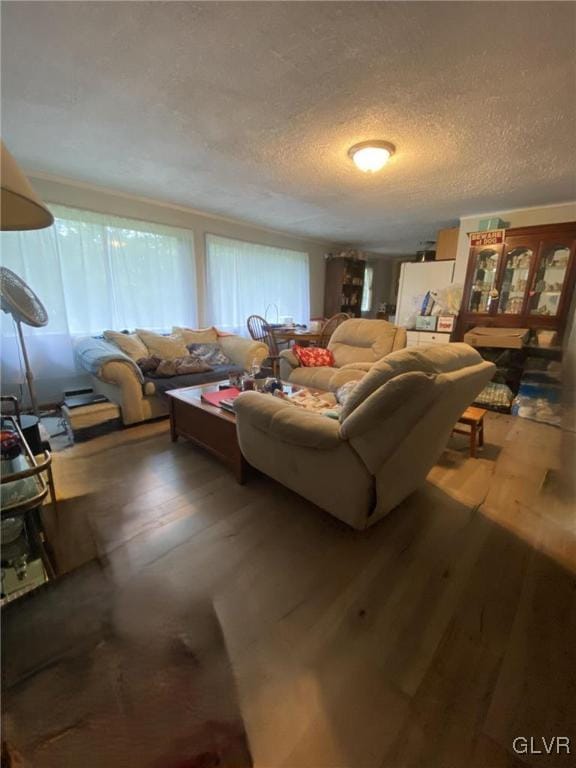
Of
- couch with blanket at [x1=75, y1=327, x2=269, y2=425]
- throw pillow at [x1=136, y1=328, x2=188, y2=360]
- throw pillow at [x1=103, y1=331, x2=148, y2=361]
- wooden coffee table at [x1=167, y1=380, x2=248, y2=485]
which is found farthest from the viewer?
throw pillow at [x1=136, y1=328, x2=188, y2=360]

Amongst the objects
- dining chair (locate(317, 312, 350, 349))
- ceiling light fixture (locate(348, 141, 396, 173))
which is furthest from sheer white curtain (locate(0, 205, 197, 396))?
ceiling light fixture (locate(348, 141, 396, 173))

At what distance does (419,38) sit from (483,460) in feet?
7.90

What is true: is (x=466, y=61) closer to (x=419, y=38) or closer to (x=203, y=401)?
(x=419, y=38)

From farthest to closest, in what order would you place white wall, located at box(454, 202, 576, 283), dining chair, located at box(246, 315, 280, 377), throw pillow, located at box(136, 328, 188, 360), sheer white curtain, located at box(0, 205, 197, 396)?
dining chair, located at box(246, 315, 280, 377) < throw pillow, located at box(136, 328, 188, 360) < white wall, located at box(454, 202, 576, 283) < sheer white curtain, located at box(0, 205, 197, 396)

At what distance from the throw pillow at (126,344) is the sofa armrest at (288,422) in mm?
2018

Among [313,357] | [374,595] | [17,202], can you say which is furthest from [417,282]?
[17,202]

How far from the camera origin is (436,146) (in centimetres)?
216

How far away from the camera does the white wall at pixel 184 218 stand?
118 inches

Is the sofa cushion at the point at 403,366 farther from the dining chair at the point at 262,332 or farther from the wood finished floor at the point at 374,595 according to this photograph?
the dining chair at the point at 262,332

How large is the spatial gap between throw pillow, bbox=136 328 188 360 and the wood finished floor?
1.50 m

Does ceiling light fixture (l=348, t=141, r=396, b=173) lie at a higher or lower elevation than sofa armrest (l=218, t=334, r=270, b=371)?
higher

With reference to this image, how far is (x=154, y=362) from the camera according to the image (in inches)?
121

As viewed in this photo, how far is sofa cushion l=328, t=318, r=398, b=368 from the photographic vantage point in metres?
3.22

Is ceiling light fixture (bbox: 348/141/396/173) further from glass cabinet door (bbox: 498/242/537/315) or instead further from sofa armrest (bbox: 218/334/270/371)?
glass cabinet door (bbox: 498/242/537/315)
